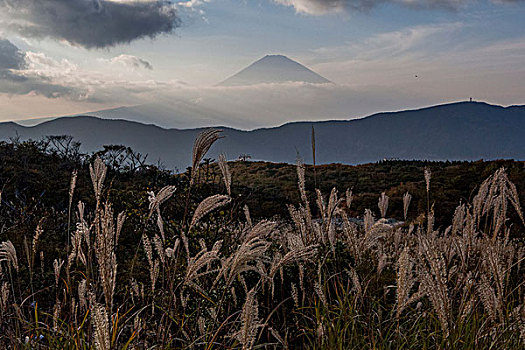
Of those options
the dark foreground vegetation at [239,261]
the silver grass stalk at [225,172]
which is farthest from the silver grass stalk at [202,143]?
the silver grass stalk at [225,172]

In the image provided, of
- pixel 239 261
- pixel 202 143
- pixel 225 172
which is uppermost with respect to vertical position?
pixel 202 143

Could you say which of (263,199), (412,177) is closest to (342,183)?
(412,177)

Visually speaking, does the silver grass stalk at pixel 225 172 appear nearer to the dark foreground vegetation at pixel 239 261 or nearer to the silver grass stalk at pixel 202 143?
the dark foreground vegetation at pixel 239 261

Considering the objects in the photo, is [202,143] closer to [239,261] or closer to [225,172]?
[225,172]

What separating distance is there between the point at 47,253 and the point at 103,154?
7982mm

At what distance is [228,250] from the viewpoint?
4.95 metres

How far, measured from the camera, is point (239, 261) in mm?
1601

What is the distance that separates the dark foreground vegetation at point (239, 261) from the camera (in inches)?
81.9

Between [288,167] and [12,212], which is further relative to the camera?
[288,167]

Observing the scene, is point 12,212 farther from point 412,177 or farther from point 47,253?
point 412,177

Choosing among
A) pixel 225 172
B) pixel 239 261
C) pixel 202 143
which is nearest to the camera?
pixel 239 261

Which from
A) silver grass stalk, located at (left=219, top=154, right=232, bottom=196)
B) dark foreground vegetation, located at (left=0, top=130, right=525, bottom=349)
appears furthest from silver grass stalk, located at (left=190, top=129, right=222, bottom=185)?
silver grass stalk, located at (left=219, top=154, right=232, bottom=196)

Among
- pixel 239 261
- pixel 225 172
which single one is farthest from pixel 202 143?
pixel 239 261

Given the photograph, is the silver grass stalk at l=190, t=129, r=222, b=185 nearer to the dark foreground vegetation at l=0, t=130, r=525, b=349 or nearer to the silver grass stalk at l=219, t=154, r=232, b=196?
the dark foreground vegetation at l=0, t=130, r=525, b=349
